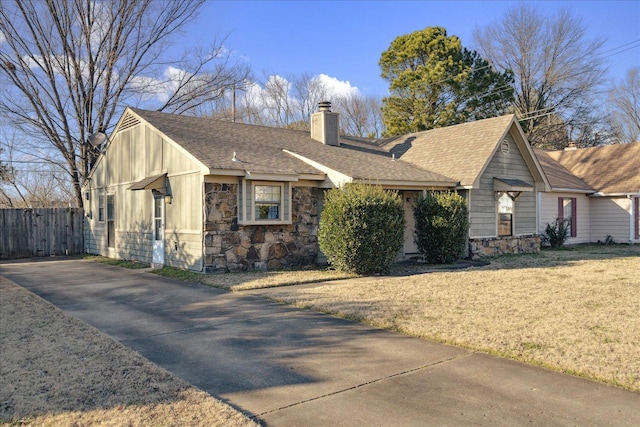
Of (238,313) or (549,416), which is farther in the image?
(238,313)

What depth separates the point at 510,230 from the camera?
16.3 m

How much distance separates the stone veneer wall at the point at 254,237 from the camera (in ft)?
38.1

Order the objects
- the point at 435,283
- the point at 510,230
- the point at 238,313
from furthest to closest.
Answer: the point at 510,230, the point at 435,283, the point at 238,313

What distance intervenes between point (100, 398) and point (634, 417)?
4300 millimetres

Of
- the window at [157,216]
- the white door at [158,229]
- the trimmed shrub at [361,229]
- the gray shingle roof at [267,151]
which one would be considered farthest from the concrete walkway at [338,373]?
the window at [157,216]

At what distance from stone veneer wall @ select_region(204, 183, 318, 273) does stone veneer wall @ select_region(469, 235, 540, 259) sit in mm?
5142

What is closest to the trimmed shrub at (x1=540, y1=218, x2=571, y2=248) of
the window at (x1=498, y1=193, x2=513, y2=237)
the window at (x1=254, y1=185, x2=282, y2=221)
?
the window at (x1=498, y1=193, x2=513, y2=237)

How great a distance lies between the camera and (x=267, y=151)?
14.0 meters

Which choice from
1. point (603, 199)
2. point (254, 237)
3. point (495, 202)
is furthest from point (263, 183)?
point (603, 199)

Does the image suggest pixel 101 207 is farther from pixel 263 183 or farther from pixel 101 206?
pixel 263 183

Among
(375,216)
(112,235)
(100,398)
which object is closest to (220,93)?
(112,235)

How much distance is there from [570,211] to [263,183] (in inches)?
580

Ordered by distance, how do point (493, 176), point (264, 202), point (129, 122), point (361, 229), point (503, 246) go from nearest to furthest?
1. point (361, 229)
2. point (264, 202)
3. point (129, 122)
4. point (493, 176)
5. point (503, 246)

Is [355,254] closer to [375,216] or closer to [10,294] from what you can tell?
[375,216]
